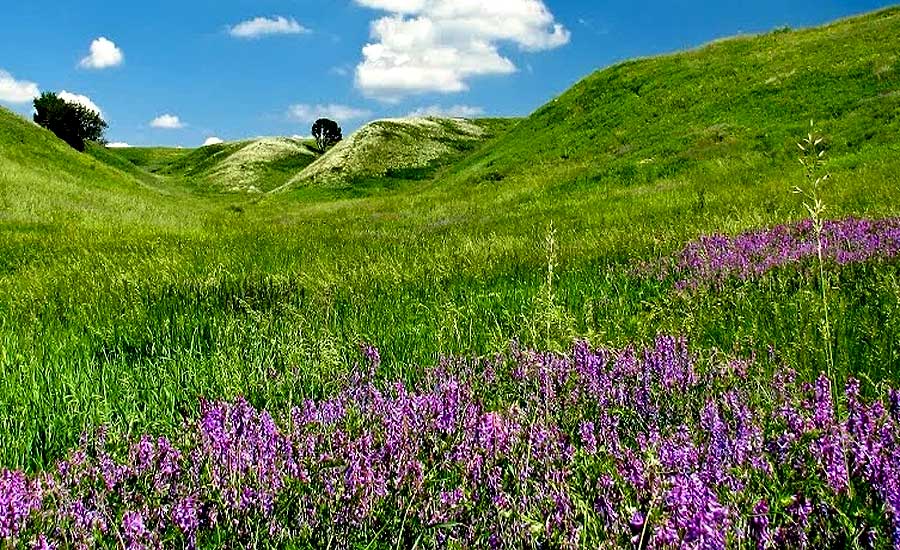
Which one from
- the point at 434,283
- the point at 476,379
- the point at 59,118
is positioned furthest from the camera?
the point at 59,118

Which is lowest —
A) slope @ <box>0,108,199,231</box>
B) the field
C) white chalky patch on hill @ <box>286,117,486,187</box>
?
the field

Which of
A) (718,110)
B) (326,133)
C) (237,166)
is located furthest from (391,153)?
(326,133)

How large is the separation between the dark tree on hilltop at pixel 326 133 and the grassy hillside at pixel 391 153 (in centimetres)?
3377

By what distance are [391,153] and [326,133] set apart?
50058mm

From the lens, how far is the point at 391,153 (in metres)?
60.2

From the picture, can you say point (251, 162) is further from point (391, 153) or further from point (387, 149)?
point (391, 153)

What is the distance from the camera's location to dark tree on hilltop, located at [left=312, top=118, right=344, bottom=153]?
105 meters

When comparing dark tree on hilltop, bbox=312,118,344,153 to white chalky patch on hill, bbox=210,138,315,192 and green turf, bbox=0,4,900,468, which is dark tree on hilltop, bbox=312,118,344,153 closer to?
white chalky patch on hill, bbox=210,138,315,192

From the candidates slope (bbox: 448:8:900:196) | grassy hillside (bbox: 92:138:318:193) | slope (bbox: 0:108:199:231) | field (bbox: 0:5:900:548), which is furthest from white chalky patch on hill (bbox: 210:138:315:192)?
field (bbox: 0:5:900:548)

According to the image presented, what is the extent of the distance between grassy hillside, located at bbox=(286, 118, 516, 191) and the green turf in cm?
2577

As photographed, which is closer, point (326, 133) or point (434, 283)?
point (434, 283)

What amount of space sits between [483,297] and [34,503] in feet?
15.6

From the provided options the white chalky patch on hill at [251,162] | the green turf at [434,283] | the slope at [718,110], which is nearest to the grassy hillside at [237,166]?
the white chalky patch on hill at [251,162]

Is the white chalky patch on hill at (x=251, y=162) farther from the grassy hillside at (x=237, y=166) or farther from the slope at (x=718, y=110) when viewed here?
the slope at (x=718, y=110)
